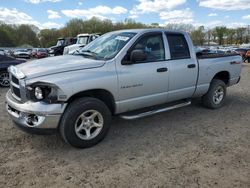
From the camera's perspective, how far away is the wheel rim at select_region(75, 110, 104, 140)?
4137 mm

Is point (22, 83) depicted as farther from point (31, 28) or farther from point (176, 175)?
point (31, 28)

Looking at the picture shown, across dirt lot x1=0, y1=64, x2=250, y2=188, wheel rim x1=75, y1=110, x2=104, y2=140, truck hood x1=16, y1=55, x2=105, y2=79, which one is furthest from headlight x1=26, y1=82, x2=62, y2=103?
dirt lot x1=0, y1=64, x2=250, y2=188

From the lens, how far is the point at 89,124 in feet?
13.9

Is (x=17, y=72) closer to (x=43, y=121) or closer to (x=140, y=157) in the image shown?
(x=43, y=121)

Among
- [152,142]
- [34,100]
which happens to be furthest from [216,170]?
[34,100]

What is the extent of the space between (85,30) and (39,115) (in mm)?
76545

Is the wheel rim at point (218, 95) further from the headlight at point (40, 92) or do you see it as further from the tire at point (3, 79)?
the tire at point (3, 79)

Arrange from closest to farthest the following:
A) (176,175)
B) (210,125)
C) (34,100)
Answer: (176,175), (34,100), (210,125)

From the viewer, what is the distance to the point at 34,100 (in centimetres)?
386

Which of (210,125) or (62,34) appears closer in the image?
(210,125)

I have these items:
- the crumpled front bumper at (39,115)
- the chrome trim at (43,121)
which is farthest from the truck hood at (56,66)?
the chrome trim at (43,121)

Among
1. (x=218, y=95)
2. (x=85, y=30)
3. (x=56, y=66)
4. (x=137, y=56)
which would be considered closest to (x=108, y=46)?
(x=137, y=56)

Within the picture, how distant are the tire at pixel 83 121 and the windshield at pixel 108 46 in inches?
35.2

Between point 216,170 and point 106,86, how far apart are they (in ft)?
6.68
